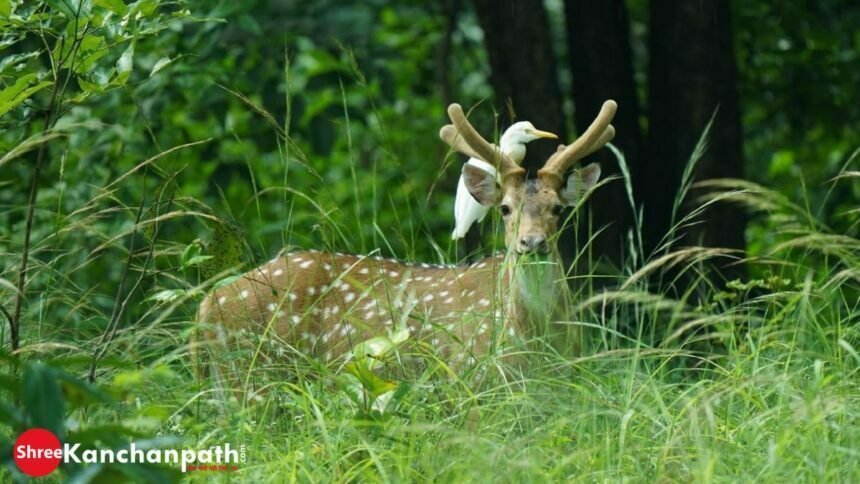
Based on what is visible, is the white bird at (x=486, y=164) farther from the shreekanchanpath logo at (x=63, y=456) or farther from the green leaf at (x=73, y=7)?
the shreekanchanpath logo at (x=63, y=456)

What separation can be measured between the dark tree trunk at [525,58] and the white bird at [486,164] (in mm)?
1505

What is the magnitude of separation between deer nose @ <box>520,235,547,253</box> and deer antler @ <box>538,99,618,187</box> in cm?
37

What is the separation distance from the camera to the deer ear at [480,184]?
19.4 feet

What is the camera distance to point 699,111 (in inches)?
296

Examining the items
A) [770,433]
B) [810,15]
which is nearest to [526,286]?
[770,433]

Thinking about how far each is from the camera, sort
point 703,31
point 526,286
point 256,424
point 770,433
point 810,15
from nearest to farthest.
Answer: point 770,433 → point 256,424 → point 526,286 → point 703,31 → point 810,15

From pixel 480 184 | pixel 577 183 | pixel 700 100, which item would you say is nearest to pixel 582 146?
pixel 577 183

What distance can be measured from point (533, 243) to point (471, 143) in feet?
1.74

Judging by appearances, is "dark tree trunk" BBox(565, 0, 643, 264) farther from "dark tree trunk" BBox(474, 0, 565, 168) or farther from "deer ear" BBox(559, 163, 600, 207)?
"deer ear" BBox(559, 163, 600, 207)

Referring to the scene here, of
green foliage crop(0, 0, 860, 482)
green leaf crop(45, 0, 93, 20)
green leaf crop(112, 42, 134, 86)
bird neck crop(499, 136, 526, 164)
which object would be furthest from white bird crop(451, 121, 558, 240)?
green leaf crop(45, 0, 93, 20)

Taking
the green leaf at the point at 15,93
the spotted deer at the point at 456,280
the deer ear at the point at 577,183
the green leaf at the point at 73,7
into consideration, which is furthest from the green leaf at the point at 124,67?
the deer ear at the point at 577,183

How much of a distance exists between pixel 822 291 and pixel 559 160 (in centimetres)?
139

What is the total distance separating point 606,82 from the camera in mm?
7840

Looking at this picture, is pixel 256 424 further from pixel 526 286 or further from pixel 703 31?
pixel 703 31
